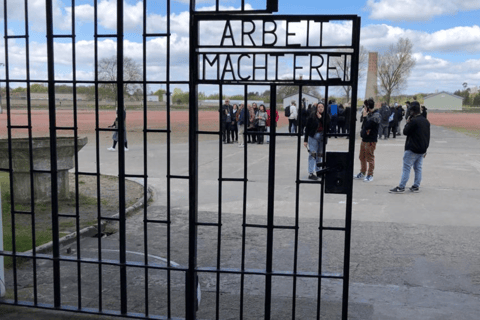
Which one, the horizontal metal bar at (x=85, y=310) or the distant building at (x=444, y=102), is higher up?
the distant building at (x=444, y=102)

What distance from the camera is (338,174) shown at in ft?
14.3

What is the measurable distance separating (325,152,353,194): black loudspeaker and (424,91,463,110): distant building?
4938 inches

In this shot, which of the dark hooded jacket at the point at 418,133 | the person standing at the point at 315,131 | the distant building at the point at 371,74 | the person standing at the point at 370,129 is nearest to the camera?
the dark hooded jacket at the point at 418,133

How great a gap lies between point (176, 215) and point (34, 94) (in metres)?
4.43

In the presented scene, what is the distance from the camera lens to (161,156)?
55.5 ft

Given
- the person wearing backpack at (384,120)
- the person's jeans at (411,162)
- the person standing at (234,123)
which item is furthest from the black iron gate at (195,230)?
the person wearing backpack at (384,120)

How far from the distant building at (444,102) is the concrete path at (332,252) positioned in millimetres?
119011

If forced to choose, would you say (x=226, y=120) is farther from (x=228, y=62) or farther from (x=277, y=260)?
(x=228, y=62)

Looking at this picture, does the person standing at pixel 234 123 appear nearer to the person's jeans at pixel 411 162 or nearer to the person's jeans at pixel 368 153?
the person's jeans at pixel 368 153

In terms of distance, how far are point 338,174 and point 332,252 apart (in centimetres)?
284

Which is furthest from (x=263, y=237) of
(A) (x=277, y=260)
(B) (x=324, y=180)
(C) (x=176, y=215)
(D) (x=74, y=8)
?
(D) (x=74, y=8)

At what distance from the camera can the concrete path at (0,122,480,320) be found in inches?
201

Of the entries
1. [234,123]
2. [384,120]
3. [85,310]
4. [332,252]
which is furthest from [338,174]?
[384,120]

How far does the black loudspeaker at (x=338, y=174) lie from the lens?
4309 millimetres
